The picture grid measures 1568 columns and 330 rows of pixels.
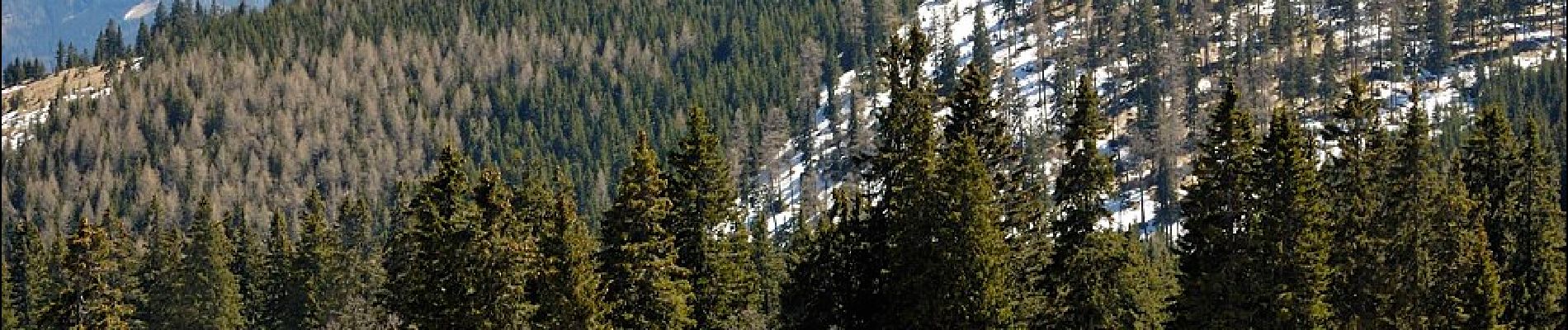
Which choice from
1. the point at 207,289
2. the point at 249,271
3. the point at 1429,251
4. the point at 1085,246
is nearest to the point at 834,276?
the point at 1085,246

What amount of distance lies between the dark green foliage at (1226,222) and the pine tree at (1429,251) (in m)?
8.34

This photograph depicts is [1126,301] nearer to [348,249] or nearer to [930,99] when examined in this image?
[930,99]

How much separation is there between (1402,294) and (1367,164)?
14.4ft

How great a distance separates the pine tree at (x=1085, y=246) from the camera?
45.8 metres

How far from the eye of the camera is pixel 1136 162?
18075 cm

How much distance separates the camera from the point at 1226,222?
144 feet

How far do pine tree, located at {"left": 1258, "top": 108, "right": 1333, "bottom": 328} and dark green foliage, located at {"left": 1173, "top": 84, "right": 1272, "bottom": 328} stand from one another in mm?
362

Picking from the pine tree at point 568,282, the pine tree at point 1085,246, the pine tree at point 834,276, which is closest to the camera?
the pine tree at point 1085,246

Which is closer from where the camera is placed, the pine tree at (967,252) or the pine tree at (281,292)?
the pine tree at (967,252)

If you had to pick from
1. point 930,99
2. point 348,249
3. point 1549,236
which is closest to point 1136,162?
point 348,249

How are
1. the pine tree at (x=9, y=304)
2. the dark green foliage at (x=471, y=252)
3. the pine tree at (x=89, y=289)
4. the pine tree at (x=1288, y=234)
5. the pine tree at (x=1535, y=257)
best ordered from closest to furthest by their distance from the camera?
the pine tree at (x=1288, y=234)
the dark green foliage at (x=471, y=252)
the pine tree at (x=89, y=289)
the pine tree at (x=1535, y=257)
the pine tree at (x=9, y=304)

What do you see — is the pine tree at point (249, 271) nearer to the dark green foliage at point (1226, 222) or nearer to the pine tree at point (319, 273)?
the pine tree at point (319, 273)

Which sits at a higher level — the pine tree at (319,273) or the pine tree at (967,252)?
the pine tree at (967,252)

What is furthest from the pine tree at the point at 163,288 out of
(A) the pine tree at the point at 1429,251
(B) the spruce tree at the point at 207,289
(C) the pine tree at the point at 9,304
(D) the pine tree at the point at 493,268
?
(A) the pine tree at the point at 1429,251
